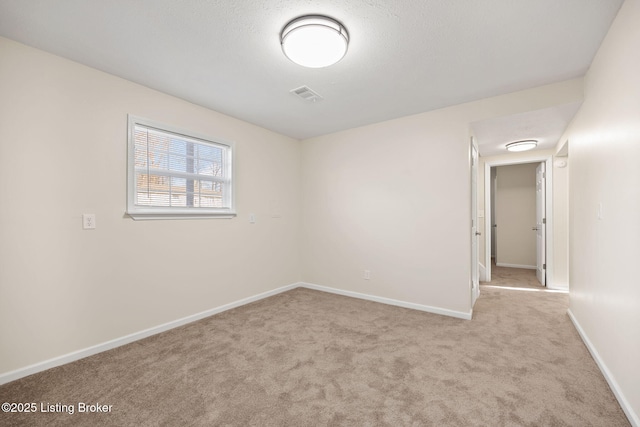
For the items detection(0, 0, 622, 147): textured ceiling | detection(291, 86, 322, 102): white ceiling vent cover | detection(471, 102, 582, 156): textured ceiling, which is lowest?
detection(471, 102, 582, 156): textured ceiling

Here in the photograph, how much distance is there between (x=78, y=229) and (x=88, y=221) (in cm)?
9

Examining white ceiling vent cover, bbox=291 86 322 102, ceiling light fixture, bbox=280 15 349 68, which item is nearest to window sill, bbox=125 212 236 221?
white ceiling vent cover, bbox=291 86 322 102

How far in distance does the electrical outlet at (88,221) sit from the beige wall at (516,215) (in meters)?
7.25

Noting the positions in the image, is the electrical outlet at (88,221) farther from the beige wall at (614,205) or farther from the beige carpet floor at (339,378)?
the beige wall at (614,205)

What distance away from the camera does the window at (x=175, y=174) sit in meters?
2.60

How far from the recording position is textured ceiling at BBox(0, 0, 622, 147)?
1.66 meters

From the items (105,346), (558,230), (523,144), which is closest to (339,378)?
(105,346)

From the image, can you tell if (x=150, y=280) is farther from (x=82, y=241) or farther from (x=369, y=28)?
(x=369, y=28)

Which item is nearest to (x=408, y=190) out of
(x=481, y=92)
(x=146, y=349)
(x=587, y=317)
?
(x=481, y=92)

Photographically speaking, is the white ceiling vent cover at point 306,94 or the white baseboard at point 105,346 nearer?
the white baseboard at point 105,346

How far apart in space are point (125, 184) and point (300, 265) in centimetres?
277

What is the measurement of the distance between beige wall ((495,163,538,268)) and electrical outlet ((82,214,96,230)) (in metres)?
7.25

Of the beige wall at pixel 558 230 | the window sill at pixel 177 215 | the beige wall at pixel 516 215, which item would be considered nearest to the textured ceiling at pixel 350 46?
the window sill at pixel 177 215

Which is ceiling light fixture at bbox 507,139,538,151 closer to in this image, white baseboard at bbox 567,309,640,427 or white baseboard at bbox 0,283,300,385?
white baseboard at bbox 567,309,640,427
